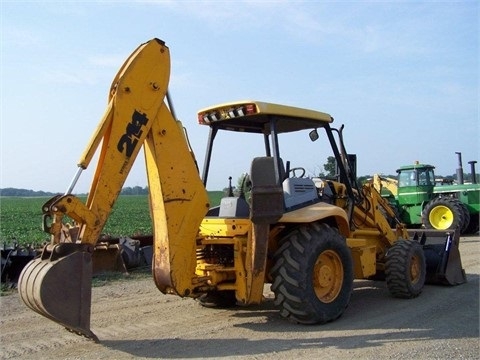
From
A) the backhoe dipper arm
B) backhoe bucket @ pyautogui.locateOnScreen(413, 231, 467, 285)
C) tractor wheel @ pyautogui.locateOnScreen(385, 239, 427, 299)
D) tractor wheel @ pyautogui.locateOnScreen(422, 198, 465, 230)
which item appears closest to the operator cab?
the backhoe dipper arm

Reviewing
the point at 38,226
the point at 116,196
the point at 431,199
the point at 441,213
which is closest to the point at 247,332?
the point at 116,196

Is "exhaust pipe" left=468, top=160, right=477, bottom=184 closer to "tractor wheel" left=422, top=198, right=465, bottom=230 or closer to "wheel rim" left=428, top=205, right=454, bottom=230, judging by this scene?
"tractor wheel" left=422, top=198, right=465, bottom=230

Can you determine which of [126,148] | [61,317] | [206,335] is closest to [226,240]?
[206,335]

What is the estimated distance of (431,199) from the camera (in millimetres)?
17953

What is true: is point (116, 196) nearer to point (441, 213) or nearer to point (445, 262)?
point (445, 262)

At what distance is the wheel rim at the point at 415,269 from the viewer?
7562 mm

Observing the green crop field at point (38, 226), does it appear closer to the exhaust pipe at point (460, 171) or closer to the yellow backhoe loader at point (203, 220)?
the yellow backhoe loader at point (203, 220)

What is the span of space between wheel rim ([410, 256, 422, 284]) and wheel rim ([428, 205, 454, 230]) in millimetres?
9419

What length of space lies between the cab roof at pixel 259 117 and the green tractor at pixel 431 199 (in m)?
10.9

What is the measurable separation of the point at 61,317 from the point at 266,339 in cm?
202

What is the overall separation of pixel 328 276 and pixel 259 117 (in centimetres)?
211

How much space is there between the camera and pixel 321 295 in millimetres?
6262

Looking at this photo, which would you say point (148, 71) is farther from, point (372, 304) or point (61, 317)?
point (372, 304)

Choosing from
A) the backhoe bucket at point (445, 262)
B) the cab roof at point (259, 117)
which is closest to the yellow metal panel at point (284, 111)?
the cab roof at point (259, 117)
